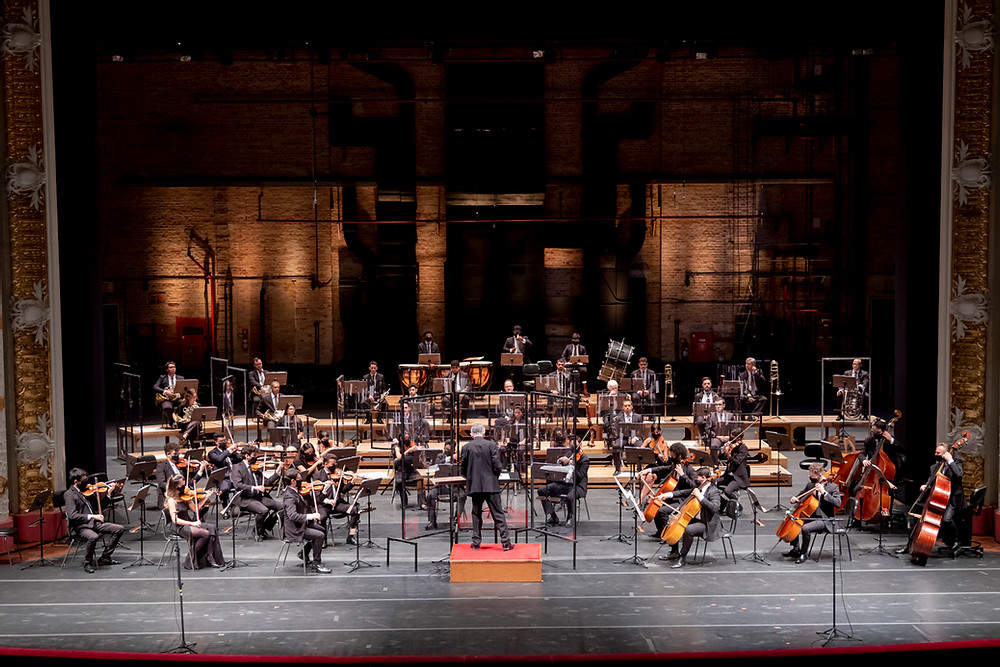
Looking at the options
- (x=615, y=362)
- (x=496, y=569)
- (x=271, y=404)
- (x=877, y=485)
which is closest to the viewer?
(x=496, y=569)

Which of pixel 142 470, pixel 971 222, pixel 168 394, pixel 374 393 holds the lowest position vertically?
pixel 142 470

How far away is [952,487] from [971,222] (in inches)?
143

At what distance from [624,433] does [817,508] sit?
4758 millimetres

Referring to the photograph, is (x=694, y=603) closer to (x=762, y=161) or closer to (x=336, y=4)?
(x=336, y=4)

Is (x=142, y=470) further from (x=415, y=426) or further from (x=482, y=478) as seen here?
(x=415, y=426)

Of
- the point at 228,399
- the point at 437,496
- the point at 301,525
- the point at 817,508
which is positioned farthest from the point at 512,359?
the point at 817,508

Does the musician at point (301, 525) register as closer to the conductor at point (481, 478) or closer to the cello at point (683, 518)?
the conductor at point (481, 478)

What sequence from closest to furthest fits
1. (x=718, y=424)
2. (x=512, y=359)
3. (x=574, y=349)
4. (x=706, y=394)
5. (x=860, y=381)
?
(x=718, y=424) → (x=860, y=381) → (x=706, y=394) → (x=512, y=359) → (x=574, y=349)

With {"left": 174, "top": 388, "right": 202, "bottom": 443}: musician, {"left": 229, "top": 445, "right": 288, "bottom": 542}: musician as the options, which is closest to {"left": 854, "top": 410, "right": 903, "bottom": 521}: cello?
{"left": 229, "top": 445, "right": 288, "bottom": 542}: musician

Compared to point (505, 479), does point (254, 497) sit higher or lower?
lower

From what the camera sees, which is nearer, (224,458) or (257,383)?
(224,458)

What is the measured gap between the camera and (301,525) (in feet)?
43.9

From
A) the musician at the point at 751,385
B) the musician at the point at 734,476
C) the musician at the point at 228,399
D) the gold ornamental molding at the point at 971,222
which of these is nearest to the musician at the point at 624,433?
the musician at the point at 734,476

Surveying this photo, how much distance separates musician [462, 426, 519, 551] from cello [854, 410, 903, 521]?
16.9 ft
